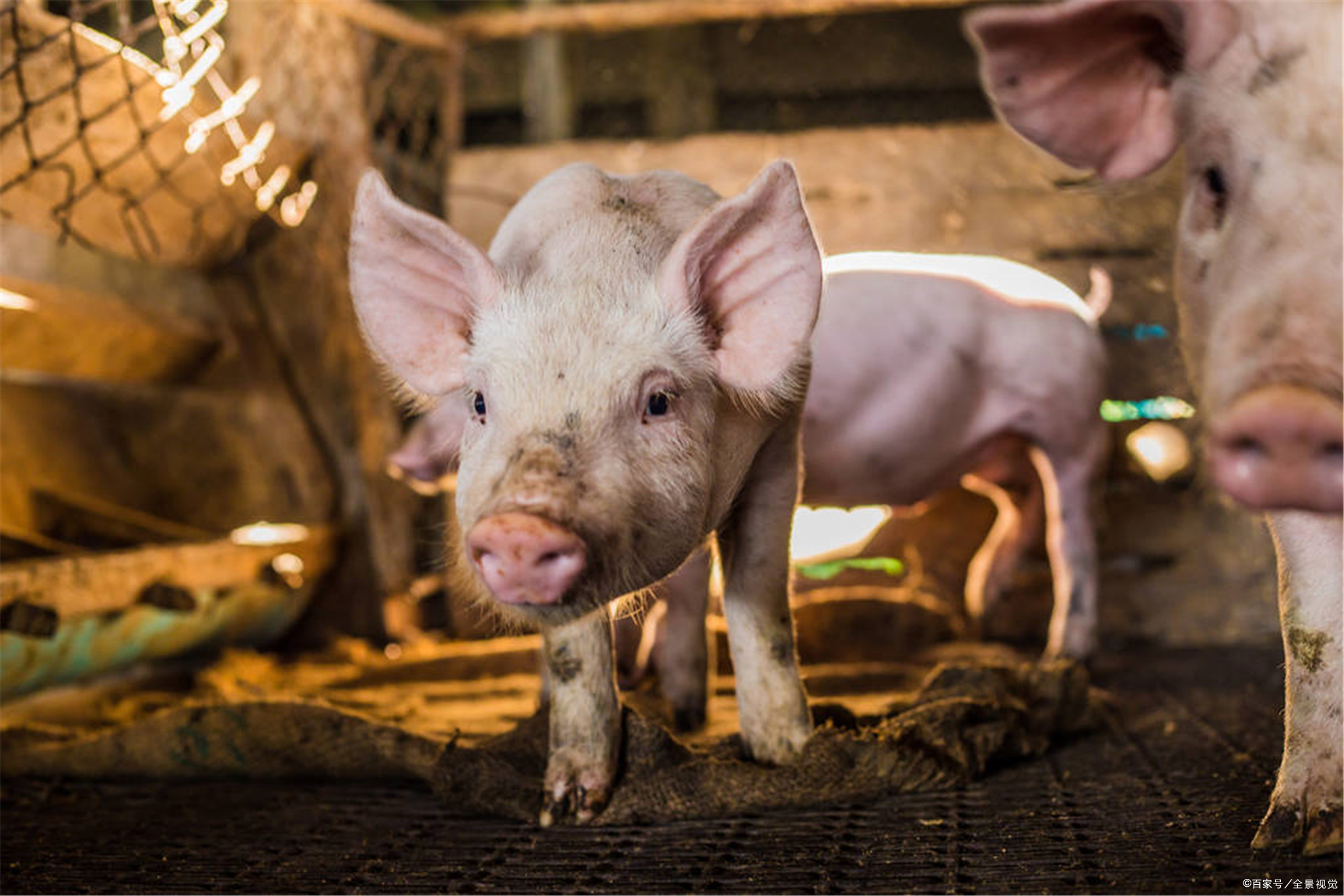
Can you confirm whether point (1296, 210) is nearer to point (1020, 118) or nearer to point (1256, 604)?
point (1020, 118)

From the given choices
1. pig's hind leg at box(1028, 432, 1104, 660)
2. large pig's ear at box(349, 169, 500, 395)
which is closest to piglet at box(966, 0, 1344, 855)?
large pig's ear at box(349, 169, 500, 395)

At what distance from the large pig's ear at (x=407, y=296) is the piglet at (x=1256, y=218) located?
0.94m

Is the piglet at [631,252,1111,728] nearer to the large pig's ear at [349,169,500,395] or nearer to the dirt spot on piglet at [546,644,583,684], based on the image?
the dirt spot on piglet at [546,644,583,684]

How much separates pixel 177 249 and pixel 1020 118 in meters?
2.73

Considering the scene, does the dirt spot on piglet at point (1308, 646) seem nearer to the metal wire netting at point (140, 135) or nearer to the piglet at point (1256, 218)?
the piglet at point (1256, 218)

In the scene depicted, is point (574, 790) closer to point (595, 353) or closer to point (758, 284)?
point (595, 353)

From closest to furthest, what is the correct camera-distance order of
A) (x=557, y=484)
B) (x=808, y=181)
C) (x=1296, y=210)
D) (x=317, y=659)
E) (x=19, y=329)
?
(x=1296, y=210), (x=557, y=484), (x=19, y=329), (x=317, y=659), (x=808, y=181)

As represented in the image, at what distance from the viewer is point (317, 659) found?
3.91 metres

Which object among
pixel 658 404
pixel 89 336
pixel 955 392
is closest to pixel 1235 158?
pixel 658 404

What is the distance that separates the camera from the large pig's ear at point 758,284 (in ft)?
6.40

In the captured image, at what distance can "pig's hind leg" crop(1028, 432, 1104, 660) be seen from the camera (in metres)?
3.52

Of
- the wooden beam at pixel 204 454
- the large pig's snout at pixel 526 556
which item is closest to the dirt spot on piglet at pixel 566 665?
the large pig's snout at pixel 526 556

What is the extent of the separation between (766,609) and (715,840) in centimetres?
49

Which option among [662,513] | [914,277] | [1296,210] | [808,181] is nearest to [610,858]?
[662,513]
